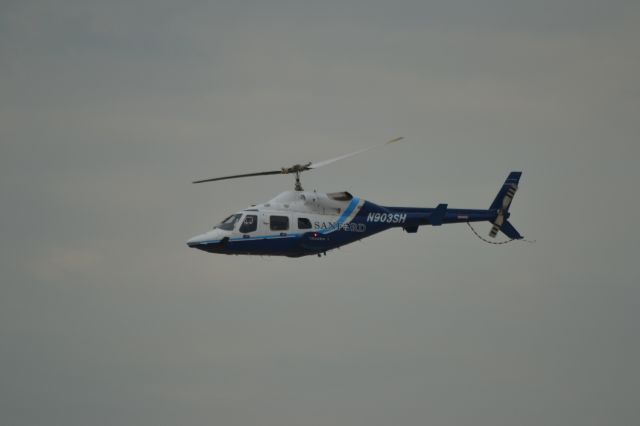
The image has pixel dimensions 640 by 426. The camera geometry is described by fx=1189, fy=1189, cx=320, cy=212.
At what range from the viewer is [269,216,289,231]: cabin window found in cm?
6906

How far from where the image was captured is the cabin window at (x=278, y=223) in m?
69.1

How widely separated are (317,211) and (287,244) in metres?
2.94

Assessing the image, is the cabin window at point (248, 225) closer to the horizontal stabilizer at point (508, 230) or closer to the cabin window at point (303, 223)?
the cabin window at point (303, 223)

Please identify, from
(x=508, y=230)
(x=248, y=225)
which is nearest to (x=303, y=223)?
(x=248, y=225)

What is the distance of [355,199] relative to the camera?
71.6 meters

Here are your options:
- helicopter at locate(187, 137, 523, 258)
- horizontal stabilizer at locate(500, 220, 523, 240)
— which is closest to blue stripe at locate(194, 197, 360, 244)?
helicopter at locate(187, 137, 523, 258)

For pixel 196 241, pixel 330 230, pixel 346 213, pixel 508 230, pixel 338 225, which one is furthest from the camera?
pixel 508 230

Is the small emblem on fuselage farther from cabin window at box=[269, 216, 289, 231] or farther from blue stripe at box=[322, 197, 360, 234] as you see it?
cabin window at box=[269, 216, 289, 231]

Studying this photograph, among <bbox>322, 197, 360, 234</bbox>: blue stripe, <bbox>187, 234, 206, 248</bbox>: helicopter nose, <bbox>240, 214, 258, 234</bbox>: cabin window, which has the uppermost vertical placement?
<bbox>322, 197, 360, 234</bbox>: blue stripe

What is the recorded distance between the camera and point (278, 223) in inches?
2724

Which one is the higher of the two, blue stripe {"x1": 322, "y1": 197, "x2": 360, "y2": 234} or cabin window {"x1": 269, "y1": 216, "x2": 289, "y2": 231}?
blue stripe {"x1": 322, "y1": 197, "x2": 360, "y2": 234}

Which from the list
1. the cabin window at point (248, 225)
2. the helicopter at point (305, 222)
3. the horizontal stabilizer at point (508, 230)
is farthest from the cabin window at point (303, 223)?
the horizontal stabilizer at point (508, 230)

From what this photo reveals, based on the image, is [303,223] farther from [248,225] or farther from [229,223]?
[229,223]

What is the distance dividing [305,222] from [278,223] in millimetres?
1685
